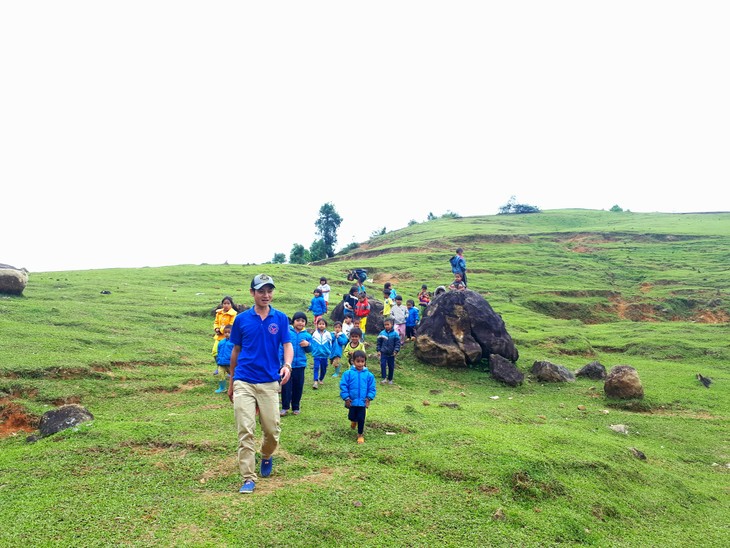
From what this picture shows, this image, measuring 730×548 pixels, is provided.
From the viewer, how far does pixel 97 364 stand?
13992 mm

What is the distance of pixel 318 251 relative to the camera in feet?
240

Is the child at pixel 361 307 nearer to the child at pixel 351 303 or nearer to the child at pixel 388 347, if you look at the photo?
the child at pixel 351 303

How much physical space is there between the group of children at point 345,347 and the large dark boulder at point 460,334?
977 mm

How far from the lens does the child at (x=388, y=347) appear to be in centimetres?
1555

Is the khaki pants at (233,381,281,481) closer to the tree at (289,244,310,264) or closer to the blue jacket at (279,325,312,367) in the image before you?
the blue jacket at (279,325,312,367)

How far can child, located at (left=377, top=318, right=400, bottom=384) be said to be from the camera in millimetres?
15547

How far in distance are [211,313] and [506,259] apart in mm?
35853

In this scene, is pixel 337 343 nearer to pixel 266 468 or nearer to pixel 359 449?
pixel 359 449

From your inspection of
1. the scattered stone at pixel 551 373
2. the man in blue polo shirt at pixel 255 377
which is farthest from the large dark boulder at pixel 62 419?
the scattered stone at pixel 551 373

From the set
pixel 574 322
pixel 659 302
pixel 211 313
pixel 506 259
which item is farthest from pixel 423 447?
pixel 506 259

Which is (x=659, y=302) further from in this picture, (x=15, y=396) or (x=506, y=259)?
(x=15, y=396)

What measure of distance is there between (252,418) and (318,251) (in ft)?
218

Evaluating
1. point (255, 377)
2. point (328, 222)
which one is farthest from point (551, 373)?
point (328, 222)

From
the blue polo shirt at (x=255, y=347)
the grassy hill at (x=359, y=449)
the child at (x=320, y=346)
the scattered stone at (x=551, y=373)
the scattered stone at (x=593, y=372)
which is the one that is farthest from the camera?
the scattered stone at (x=593, y=372)
